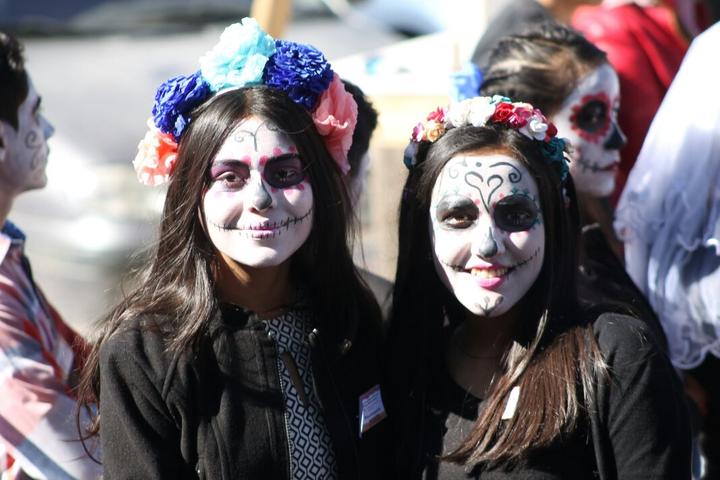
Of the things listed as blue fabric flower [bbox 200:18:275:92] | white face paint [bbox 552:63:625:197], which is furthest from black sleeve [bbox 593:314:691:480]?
white face paint [bbox 552:63:625:197]

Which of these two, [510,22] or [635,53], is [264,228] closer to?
[510,22]

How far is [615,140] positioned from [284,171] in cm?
136

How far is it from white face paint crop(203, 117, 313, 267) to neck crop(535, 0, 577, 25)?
2.52 metres

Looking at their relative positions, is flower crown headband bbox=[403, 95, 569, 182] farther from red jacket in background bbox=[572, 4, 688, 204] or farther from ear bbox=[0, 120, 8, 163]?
red jacket in background bbox=[572, 4, 688, 204]

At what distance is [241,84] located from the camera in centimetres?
259

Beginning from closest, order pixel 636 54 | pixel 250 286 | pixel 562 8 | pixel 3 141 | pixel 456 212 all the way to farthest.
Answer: pixel 456 212, pixel 250 286, pixel 3 141, pixel 636 54, pixel 562 8

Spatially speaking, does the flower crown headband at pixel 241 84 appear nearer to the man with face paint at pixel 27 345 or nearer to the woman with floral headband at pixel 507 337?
the woman with floral headband at pixel 507 337

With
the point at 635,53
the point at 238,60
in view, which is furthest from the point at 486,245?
the point at 635,53

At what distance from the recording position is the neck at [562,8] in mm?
4781

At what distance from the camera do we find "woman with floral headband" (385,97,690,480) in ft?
7.83

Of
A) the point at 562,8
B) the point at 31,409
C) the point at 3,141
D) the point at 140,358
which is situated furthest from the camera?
the point at 562,8

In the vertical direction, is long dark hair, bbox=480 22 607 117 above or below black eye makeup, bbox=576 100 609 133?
above

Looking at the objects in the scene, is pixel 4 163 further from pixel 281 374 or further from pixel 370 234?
pixel 370 234

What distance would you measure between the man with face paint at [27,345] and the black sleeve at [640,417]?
4.15ft
